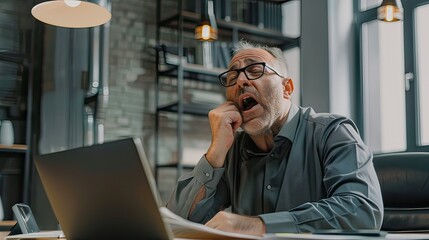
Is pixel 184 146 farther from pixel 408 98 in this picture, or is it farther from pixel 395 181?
pixel 395 181

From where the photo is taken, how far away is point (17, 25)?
17.5 feet

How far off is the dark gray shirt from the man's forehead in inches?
7.4

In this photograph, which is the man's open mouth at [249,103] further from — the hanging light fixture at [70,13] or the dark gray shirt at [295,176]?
the hanging light fixture at [70,13]

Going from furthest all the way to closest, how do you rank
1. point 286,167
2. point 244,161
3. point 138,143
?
point 244,161 → point 286,167 → point 138,143

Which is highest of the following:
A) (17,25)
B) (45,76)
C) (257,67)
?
(17,25)

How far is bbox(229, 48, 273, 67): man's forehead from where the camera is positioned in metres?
2.00

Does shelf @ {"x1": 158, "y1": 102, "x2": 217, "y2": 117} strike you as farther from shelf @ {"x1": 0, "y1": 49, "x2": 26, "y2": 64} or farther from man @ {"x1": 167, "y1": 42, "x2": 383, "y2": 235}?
man @ {"x1": 167, "y1": 42, "x2": 383, "y2": 235}

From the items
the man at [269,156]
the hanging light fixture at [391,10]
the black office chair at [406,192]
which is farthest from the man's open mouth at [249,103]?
the hanging light fixture at [391,10]

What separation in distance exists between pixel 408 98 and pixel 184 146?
86.3 inches

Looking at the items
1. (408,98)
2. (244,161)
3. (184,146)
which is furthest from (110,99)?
(244,161)

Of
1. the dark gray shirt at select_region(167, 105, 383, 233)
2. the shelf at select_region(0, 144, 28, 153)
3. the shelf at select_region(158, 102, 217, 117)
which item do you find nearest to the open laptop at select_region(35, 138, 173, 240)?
the dark gray shirt at select_region(167, 105, 383, 233)

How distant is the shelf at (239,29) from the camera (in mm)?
6070

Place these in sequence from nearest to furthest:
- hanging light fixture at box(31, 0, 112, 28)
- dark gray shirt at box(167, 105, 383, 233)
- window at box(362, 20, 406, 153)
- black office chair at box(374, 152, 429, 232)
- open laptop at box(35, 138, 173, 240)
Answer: open laptop at box(35, 138, 173, 240), dark gray shirt at box(167, 105, 383, 233), black office chair at box(374, 152, 429, 232), hanging light fixture at box(31, 0, 112, 28), window at box(362, 20, 406, 153)

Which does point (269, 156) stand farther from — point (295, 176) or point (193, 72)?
point (193, 72)
